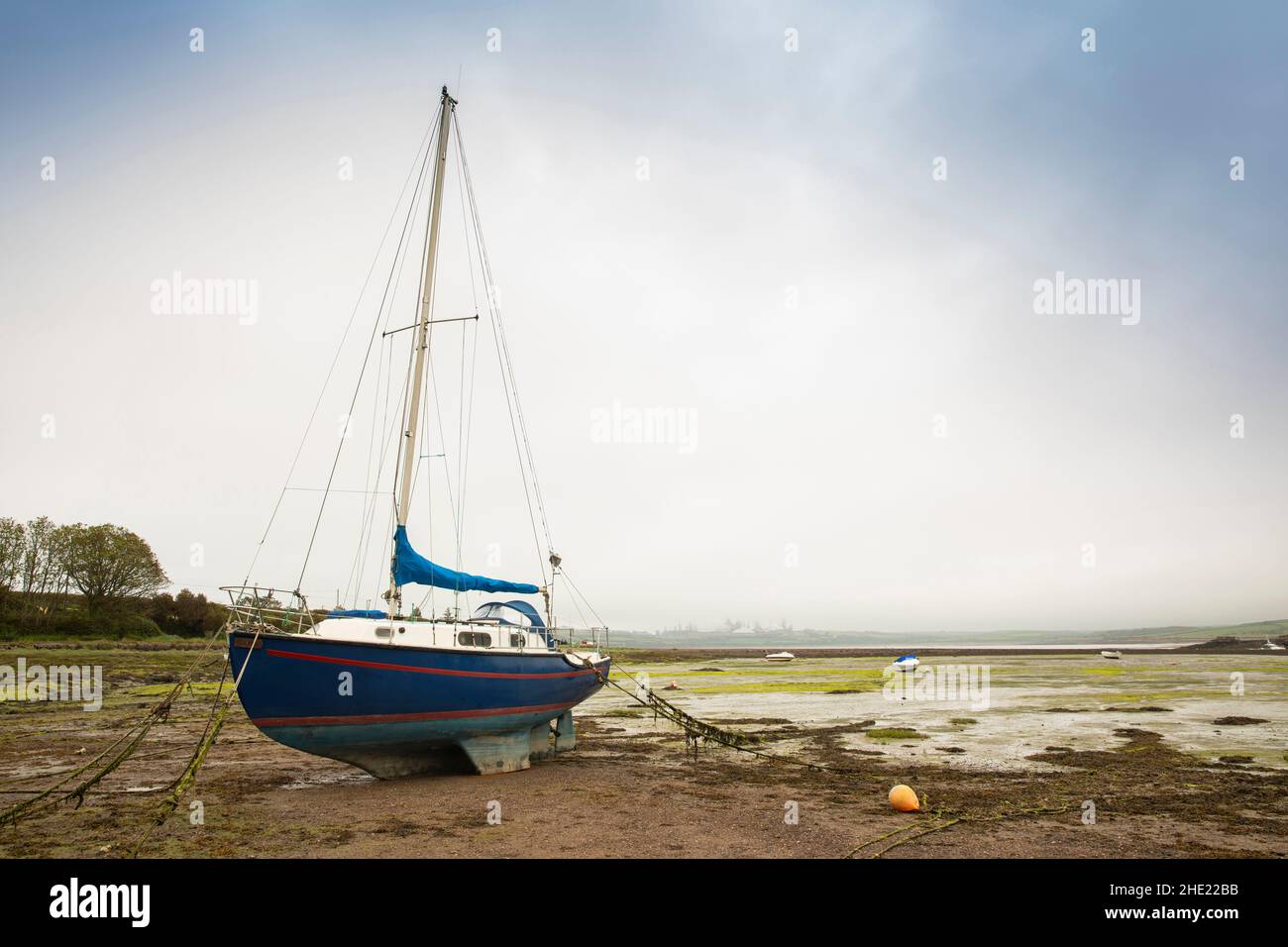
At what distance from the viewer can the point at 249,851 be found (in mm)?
10539

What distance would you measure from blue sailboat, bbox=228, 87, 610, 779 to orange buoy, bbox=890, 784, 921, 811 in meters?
8.42

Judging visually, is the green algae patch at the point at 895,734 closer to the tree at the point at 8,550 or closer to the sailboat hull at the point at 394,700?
the sailboat hull at the point at 394,700

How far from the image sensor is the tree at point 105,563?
6625 cm

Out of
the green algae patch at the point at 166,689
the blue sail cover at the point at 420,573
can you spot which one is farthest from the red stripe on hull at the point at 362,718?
the green algae patch at the point at 166,689

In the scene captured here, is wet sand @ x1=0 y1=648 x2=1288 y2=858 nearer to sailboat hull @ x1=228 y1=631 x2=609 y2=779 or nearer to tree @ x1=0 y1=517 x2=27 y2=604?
sailboat hull @ x1=228 y1=631 x2=609 y2=779

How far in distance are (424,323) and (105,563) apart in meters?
67.5

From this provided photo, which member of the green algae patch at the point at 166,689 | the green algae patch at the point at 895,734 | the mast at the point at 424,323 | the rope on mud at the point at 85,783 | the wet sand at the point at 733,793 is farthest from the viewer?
the green algae patch at the point at 166,689

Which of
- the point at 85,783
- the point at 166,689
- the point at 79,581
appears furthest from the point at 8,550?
the point at 85,783

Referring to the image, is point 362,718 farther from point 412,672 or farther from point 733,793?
point 733,793

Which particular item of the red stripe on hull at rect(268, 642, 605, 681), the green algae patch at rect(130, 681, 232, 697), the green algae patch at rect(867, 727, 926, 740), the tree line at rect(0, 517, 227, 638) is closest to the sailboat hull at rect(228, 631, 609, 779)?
the red stripe on hull at rect(268, 642, 605, 681)

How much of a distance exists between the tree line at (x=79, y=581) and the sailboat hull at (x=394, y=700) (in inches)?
2182

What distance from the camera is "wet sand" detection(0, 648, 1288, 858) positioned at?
10945 millimetres
